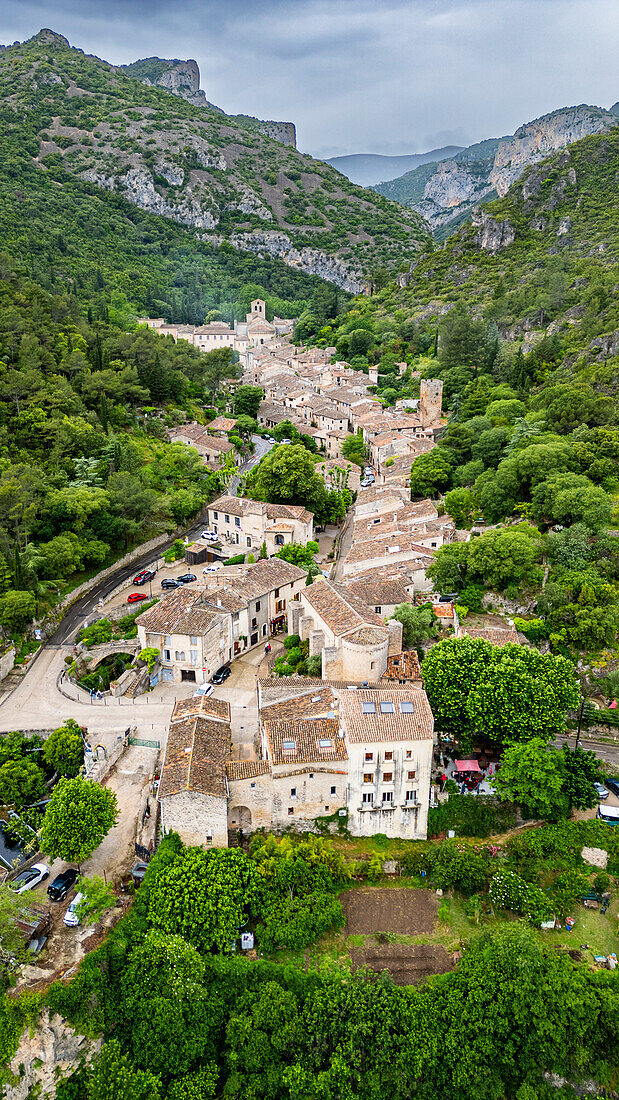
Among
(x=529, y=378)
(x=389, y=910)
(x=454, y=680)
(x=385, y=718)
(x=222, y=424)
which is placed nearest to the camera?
(x=389, y=910)

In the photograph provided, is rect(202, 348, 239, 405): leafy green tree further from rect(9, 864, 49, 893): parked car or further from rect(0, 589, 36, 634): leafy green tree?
rect(9, 864, 49, 893): parked car

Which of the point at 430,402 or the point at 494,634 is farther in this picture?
the point at 430,402

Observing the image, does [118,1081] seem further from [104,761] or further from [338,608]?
[338,608]

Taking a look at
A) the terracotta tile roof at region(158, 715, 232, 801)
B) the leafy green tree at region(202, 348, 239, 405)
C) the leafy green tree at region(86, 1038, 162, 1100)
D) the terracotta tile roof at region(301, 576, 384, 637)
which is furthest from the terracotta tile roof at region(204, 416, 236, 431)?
the leafy green tree at region(86, 1038, 162, 1100)

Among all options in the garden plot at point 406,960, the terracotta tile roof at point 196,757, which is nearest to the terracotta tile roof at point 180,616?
the terracotta tile roof at point 196,757

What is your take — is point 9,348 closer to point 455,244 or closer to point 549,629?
point 549,629

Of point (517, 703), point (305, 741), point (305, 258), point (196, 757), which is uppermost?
point (305, 258)

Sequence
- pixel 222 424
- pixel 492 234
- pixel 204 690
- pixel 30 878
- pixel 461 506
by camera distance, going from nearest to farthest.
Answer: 1. pixel 30 878
2. pixel 204 690
3. pixel 461 506
4. pixel 222 424
5. pixel 492 234

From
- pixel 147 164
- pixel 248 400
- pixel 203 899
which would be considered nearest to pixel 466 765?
pixel 203 899
